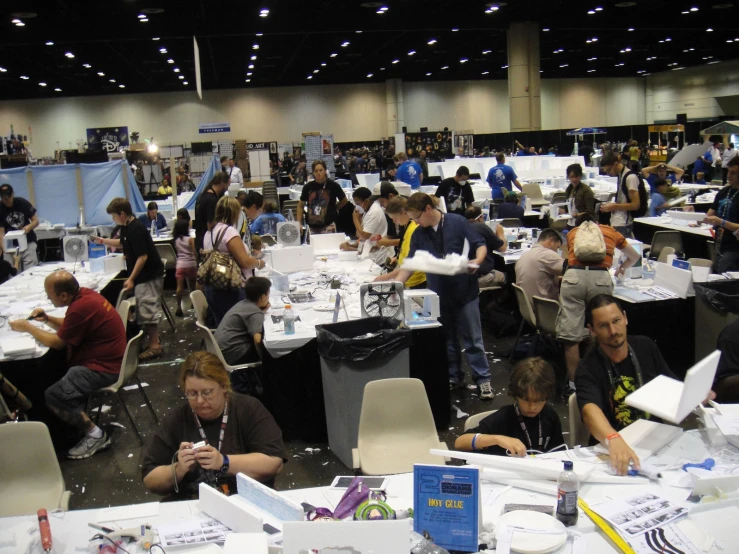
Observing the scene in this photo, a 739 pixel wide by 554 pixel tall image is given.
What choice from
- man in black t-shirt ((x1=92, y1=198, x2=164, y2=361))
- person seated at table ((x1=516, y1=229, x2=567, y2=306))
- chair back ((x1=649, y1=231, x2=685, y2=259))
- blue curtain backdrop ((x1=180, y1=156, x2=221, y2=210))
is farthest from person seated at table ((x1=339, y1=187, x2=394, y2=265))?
blue curtain backdrop ((x1=180, y1=156, x2=221, y2=210))

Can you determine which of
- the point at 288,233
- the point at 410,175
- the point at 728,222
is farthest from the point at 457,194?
the point at 728,222

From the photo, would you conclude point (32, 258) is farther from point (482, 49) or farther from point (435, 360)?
point (482, 49)

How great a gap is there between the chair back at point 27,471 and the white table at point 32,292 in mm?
1725

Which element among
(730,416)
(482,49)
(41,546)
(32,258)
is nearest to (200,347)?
(32,258)

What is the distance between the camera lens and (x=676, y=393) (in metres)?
2.93

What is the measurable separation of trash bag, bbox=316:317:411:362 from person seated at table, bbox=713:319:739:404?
1716 mm

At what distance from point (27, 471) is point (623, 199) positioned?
276 inches

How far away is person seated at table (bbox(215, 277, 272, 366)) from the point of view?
5055 millimetres

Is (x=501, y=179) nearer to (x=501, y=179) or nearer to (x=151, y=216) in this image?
(x=501, y=179)

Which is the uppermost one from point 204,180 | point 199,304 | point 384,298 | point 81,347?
point 204,180

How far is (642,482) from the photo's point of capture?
278 centimetres

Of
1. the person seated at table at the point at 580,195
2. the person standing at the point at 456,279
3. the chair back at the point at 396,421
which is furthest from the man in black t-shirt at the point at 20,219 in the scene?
the chair back at the point at 396,421

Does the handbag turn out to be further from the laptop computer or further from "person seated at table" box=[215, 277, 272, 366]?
the laptop computer

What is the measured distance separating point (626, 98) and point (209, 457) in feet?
120
